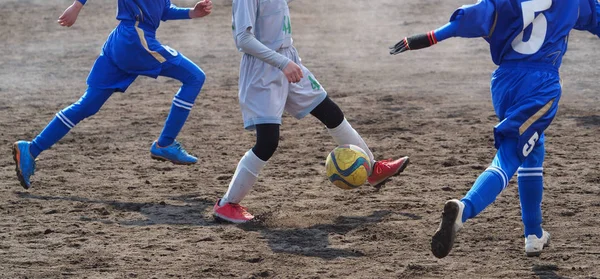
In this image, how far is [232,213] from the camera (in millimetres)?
6660

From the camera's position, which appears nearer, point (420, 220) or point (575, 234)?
point (575, 234)

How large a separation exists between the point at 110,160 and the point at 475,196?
4142 millimetres

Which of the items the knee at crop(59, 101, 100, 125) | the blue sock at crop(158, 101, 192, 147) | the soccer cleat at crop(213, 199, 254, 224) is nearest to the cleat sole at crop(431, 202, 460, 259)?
the soccer cleat at crop(213, 199, 254, 224)

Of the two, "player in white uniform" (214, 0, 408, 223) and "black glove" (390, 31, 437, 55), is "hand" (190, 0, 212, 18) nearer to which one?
"player in white uniform" (214, 0, 408, 223)

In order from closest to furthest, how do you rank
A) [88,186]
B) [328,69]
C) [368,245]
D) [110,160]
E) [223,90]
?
[368,245] < [88,186] < [110,160] < [223,90] < [328,69]

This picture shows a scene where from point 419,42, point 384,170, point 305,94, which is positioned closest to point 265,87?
point 305,94

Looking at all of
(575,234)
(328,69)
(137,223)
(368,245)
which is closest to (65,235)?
(137,223)

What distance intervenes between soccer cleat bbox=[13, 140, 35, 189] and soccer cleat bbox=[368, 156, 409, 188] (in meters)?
2.72

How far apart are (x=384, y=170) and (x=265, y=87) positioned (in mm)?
1238

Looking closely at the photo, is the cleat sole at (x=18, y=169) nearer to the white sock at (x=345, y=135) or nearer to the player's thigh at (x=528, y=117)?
the white sock at (x=345, y=135)

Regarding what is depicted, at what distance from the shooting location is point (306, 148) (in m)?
8.74

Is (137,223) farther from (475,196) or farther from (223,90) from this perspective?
(223,90)

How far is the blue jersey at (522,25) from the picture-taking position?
5400mm

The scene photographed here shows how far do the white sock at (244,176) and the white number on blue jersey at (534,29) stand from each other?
2037 millimetres
